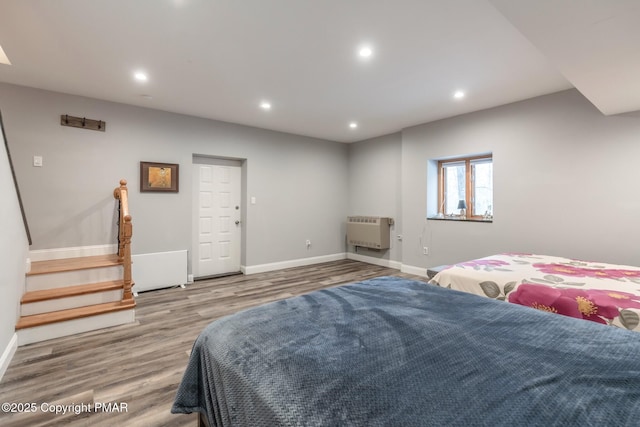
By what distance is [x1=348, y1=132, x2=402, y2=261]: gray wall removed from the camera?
5.46m

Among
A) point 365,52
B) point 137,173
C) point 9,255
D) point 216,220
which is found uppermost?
point 365,52

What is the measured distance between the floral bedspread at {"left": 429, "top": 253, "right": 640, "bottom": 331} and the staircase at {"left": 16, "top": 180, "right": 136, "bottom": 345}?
315cm

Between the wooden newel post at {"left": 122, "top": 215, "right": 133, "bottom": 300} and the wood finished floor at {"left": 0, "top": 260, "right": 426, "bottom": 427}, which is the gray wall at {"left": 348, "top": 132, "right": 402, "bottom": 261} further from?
the wooden newel post at {"left": 122, "top": 215, "right": 133, "bottom": 300}

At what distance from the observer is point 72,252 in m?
3.62

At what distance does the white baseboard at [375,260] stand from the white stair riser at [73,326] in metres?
4.16

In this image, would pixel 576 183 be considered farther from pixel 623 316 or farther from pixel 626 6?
pixel 626 6

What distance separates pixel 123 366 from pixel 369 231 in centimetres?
440

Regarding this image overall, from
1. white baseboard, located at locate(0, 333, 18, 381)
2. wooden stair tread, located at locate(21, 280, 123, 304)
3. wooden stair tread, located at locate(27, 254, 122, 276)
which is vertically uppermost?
wooden stair tread, located at locate(27, 254, 122, 276)

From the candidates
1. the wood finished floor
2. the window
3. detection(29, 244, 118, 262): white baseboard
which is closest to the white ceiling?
the window

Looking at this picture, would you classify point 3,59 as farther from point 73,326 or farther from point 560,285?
point 560,285

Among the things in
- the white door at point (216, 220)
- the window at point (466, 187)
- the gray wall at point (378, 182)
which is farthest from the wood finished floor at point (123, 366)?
the window at point (466, 187)

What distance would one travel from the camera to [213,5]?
2002 mm

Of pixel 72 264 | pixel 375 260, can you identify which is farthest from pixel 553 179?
pixel 72 264

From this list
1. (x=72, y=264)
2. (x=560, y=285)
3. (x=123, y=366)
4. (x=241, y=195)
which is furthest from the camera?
(x=241, y=195)
